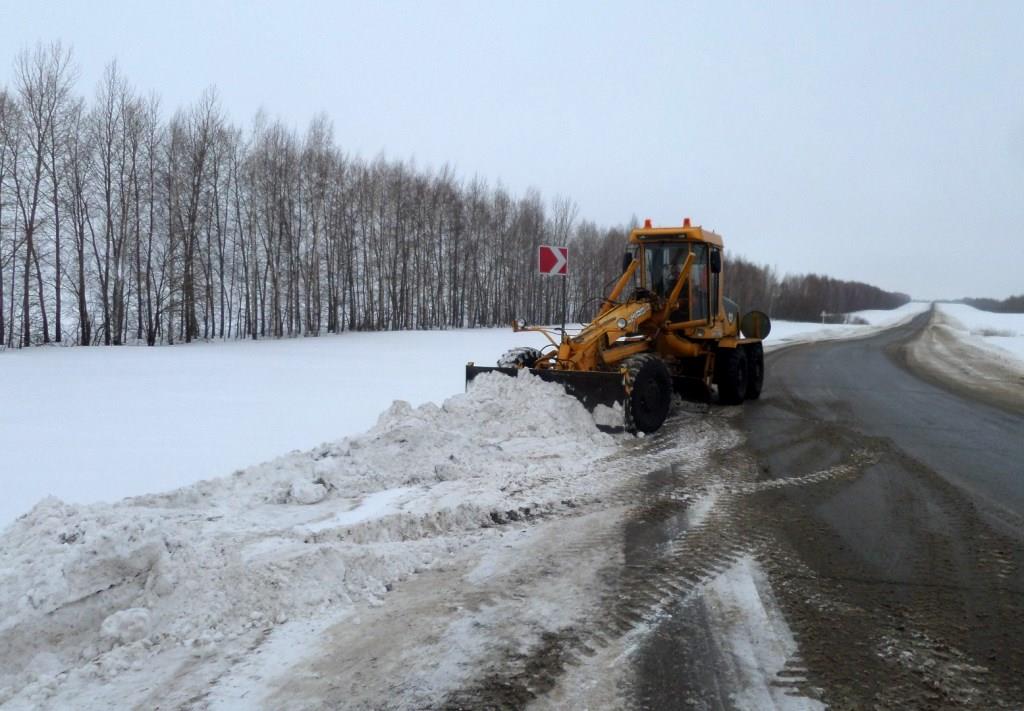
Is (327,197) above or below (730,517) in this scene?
above

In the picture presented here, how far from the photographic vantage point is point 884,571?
4.31m

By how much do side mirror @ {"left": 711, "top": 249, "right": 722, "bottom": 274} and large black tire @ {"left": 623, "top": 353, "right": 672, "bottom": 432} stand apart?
2688 millimetres

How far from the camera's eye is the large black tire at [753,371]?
12195 mm

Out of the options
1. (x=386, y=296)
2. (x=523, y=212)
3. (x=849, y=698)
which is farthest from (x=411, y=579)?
(x=523, y=212)

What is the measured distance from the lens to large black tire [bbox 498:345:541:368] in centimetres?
937

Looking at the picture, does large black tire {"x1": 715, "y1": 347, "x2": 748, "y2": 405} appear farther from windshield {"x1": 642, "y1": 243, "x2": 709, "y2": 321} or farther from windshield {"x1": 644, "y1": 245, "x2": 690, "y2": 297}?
windshield {"x1": 644, "y1": 245, "x2": 690, "y2": 297}

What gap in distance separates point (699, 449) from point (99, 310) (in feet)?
89.4

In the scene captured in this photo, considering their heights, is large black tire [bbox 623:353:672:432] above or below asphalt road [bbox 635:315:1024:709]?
above

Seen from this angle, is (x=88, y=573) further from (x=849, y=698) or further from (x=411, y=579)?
(x=849, y=698)

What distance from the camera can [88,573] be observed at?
3605 millimetres

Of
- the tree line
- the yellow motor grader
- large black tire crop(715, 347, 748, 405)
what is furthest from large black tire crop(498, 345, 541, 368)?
the tree line

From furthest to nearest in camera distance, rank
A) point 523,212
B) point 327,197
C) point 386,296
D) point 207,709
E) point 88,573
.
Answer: point 523,212, point 386,296, point 327,197, point 88,573, point 207,709

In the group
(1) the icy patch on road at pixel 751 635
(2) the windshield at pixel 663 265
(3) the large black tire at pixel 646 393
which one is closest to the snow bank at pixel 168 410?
(3) the large black tire at pixel 646 393

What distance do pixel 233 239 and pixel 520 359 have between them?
28.0 metres
